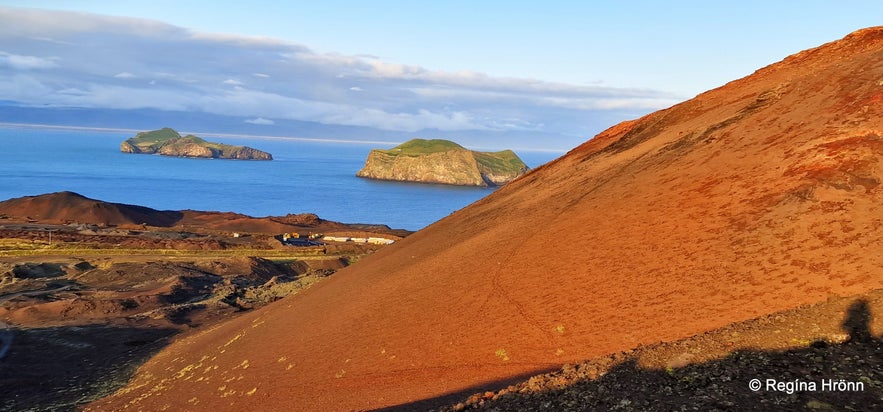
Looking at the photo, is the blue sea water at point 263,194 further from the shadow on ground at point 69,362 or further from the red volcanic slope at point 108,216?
the shadow on ground at point 69,362

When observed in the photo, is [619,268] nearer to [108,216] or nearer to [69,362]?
[69,362]

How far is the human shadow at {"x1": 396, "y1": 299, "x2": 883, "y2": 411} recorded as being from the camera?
8273 millimetres

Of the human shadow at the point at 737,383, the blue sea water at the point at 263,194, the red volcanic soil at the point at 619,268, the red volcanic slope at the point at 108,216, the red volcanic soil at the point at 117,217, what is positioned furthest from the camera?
the blue sea water at the point at 263,194

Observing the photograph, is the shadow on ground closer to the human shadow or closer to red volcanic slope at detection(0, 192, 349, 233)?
the human shadow

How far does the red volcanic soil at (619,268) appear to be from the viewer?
1218cm

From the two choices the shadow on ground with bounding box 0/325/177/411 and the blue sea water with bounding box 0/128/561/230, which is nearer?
the shadow on ground with bounding box 0/325/177/411

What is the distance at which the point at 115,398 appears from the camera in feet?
68.0

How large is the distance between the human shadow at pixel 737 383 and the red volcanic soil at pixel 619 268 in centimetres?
141

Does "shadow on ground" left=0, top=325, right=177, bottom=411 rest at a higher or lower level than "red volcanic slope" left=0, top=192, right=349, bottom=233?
lower

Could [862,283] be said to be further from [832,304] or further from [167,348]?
[167,348]

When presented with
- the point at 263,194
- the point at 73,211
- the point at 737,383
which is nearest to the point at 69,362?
the point at 737,383

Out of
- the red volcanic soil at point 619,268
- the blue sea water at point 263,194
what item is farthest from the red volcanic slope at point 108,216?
the red volcanic soil at point 619,268

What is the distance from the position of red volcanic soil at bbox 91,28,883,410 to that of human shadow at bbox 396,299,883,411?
4.62 ft

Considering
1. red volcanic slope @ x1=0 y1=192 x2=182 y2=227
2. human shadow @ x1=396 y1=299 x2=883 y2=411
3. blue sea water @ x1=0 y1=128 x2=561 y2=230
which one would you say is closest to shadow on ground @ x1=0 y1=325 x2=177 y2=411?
human shadow @ x1=396 y1=299 x2=883 y2=411
